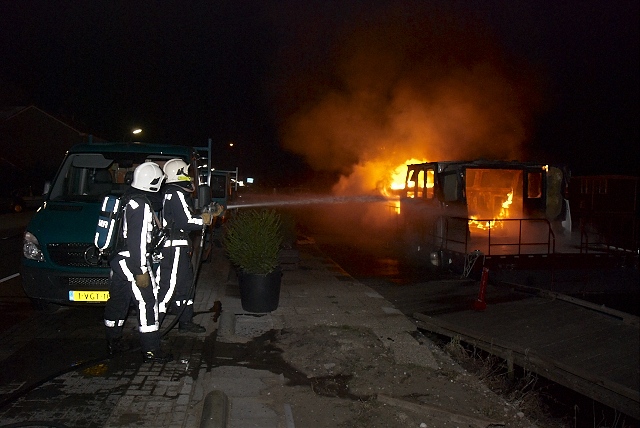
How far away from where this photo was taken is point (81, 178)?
7.70 metres

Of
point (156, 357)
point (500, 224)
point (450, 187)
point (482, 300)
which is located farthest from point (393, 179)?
point (156, 357)

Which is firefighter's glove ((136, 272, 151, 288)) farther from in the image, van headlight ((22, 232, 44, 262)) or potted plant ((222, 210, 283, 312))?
potted plant ((222, 210, 283, 312))

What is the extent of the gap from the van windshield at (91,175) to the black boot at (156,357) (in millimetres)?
2857

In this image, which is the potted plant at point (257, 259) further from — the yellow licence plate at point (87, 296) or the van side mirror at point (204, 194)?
the yellow licence plate at point (87, 296)

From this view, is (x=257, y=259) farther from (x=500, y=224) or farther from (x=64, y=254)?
(x=500, y=224)

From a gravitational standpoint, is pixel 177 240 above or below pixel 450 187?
below

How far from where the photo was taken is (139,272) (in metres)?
5.19

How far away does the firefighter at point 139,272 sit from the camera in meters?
5.19

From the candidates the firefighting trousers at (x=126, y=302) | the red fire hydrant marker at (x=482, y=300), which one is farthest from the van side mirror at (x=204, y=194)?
the red fire hydrant marker at (x=482, y=300)

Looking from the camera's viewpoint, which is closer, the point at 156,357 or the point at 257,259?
the point at 156,357

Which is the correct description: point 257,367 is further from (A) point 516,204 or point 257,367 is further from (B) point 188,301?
(A) point 516,204

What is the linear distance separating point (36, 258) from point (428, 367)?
4645 mm

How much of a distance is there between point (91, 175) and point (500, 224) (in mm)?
9187

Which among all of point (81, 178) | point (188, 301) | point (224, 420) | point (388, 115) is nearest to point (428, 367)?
point (224, 420)
